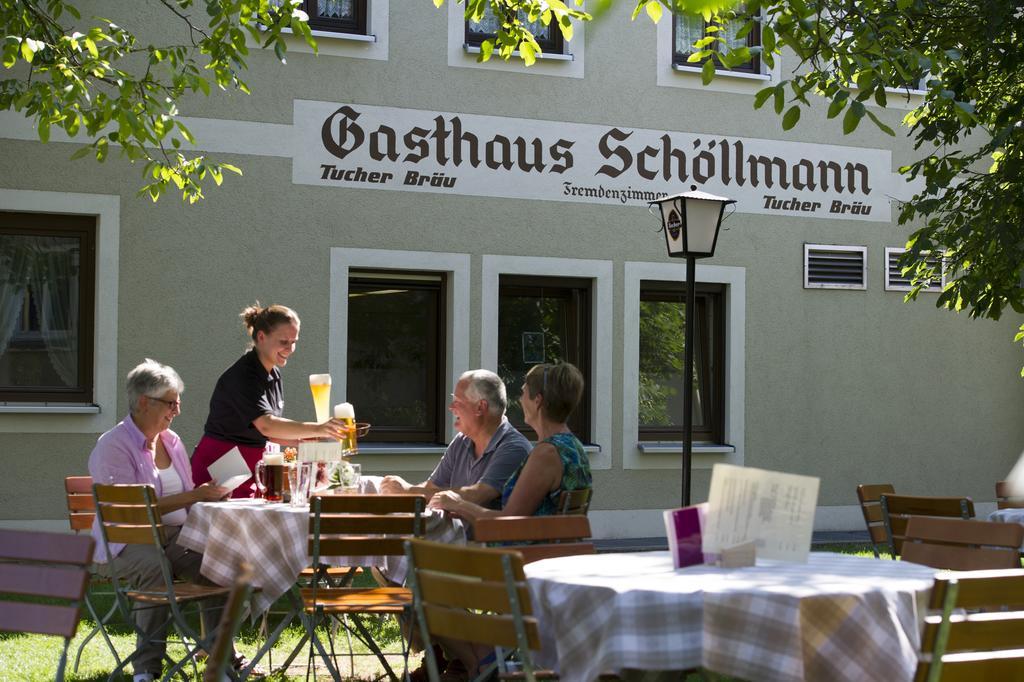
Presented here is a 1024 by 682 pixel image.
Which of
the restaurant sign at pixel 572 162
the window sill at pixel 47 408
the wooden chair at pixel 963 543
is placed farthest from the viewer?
the restaurant sign at pixel 572 162

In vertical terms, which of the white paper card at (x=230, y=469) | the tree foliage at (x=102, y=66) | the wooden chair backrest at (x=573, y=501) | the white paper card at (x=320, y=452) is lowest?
the wooden chair backrest at (x=573, y=501)

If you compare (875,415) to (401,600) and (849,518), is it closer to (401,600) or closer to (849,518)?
(849,518)

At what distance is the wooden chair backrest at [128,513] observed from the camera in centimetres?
543

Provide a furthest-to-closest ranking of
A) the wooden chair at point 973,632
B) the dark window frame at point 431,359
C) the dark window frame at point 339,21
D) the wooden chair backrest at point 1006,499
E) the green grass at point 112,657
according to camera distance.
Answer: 1. the dark window frame at point 431,359
2. the dark window frame at point 339,21
3. the wooden chair backrest at point 1006,499
4. the green grass at point 112,657
5. the wooden chair at point 973,632

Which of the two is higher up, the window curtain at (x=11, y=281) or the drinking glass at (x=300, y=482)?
the window curtain at (x=11, y=281)

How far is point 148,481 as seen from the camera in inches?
238

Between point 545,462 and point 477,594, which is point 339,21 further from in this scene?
point 477,594

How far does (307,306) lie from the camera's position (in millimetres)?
11133

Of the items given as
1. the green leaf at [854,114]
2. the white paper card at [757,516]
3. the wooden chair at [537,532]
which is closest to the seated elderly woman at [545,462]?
the wooden chair at [537,532]

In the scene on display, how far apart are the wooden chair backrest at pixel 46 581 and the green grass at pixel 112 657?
7.97ft

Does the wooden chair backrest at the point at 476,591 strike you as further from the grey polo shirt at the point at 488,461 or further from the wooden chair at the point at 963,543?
the grey polo shirt at the point at 488,461

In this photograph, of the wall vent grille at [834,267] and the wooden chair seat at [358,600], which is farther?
the wall vent grille at [834,267]

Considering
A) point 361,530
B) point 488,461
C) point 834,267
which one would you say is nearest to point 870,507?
point 488,461

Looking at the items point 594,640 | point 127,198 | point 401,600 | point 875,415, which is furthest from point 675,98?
point 594,640
